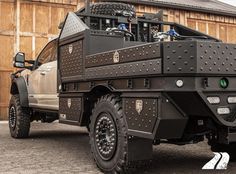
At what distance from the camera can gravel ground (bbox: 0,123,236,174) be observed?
199 inches

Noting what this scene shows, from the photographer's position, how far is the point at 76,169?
5043mm

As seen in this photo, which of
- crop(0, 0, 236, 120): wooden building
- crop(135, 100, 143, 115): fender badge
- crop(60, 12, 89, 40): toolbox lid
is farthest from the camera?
crop(0, 0, 236, 120): wooden building

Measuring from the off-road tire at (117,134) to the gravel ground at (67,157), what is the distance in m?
0.27

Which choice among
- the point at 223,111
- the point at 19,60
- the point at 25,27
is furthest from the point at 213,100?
the point at 25,27

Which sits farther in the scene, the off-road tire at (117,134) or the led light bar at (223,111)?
the off-road tire at (117,134)

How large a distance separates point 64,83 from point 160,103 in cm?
231

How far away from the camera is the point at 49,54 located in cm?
749

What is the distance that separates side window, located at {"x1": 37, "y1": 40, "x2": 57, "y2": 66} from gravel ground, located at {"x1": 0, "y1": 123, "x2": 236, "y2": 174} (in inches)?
61.6

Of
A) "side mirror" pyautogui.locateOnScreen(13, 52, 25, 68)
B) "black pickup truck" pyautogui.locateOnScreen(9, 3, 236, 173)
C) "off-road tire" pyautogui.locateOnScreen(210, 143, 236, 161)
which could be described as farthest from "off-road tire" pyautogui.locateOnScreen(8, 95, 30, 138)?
"off-road tire" pyautogui.locateOnScreen(210, 143, 236, 161)

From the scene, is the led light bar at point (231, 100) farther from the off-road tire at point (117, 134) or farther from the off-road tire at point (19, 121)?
the off-road tire at point (19, 121)

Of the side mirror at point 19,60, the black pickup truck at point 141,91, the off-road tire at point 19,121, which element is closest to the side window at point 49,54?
the side mirror at point 19,60

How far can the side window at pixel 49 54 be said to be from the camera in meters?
7.21

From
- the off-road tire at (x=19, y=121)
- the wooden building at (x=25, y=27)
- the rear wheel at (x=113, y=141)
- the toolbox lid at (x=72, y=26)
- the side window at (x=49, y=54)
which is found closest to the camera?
the rear wheel at (x=113, y=141)

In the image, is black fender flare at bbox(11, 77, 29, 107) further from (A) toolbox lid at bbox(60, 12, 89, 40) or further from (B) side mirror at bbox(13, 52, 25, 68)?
(A) toolbox lid at bbox(60, 12, 89, 40)
